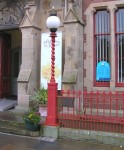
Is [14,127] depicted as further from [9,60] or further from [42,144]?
[9,60]

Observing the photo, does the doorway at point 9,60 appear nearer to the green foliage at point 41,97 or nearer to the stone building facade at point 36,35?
the stone building facade at point 36,35

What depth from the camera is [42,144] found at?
7820 mm

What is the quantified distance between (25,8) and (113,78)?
179 inches

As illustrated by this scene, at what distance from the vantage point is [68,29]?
434 inches

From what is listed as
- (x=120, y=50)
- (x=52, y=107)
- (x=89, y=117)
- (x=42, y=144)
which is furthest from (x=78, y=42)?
(x=42, y=144)

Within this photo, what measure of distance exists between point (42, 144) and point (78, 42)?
4514mm

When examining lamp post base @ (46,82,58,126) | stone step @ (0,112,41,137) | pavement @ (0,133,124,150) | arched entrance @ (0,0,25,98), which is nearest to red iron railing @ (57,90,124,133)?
lamp post base @ (46,82,58,126)

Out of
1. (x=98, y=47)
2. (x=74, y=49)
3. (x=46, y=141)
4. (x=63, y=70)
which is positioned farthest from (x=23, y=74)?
(x=46, y=141)

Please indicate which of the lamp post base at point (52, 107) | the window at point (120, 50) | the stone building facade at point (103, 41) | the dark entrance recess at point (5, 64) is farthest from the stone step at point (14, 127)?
the dark entrance recess at point (5, 64)

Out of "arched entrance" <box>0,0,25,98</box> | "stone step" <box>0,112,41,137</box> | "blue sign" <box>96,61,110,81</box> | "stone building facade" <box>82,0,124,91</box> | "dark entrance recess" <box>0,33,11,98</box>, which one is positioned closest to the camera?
"stone step" <box>0,112,41,137</box>

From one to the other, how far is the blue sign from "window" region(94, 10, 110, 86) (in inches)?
4.0

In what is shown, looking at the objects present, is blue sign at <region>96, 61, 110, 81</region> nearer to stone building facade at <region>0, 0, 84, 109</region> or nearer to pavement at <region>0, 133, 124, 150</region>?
stone building facade at <region>0, 0, 84, 109</region>

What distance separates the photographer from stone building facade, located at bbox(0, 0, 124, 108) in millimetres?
10836

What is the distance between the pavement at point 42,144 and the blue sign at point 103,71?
3569mm
